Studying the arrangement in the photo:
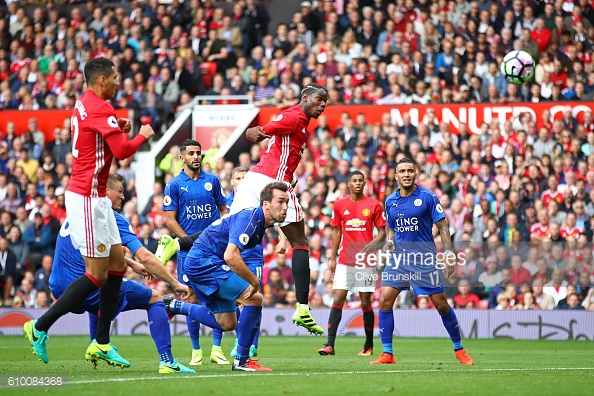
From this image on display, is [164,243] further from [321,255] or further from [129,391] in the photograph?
[321,255]

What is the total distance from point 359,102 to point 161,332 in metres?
13.4

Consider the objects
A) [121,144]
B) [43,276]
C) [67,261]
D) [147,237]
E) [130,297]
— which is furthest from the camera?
[43,276]

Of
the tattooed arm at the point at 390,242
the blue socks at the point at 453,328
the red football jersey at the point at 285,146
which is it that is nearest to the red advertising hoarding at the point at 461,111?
the tattooed arm at the point at 390,242

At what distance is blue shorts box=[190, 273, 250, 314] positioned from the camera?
1001 centimetres


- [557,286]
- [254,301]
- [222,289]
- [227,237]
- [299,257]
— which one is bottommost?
[254,301]

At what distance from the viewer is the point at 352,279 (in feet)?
48.4

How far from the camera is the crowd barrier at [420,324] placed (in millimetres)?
17703

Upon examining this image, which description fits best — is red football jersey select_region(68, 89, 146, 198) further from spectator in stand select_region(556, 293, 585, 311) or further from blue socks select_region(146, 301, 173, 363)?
spectator in stand select_region(556, 293, 585, 311)

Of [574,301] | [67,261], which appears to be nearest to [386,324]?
[67,261]

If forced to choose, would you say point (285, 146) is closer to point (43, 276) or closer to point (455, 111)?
point (455, 111)

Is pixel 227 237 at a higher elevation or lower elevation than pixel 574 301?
higher

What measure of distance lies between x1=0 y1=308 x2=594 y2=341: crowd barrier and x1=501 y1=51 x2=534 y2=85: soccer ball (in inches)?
167

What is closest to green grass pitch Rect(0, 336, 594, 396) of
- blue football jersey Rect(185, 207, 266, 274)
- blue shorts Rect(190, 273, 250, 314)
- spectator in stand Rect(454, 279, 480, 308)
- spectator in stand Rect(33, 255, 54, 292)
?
blue shorts Rect(190, 273, 250, 314)

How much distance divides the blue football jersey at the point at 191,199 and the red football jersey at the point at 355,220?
251 cm
